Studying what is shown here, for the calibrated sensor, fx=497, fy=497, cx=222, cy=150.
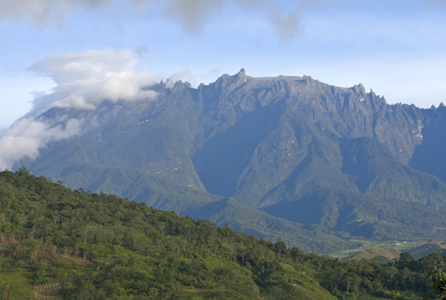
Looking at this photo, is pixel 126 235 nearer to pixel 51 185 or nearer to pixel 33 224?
pixel 33 224

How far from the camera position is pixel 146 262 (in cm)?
12031

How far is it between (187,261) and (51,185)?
236ft

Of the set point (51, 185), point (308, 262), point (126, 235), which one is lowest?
point (308, 262)

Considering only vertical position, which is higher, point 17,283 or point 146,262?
point 146,262

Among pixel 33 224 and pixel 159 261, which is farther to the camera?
pixel 33 224

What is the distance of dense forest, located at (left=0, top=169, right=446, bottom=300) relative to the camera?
105 m

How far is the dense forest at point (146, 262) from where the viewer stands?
343ft

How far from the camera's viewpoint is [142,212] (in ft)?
578

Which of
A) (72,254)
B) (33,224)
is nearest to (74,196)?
(33,224)

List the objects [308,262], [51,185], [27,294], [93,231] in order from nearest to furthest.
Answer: [27,294] → [93,231] → [308,262] → [51,185]

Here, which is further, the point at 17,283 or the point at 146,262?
the point at 146,262

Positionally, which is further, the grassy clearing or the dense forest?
the dense forest

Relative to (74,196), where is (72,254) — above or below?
below

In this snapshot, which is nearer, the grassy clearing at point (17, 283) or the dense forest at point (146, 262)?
the grassy clearing at point (17, 283)
